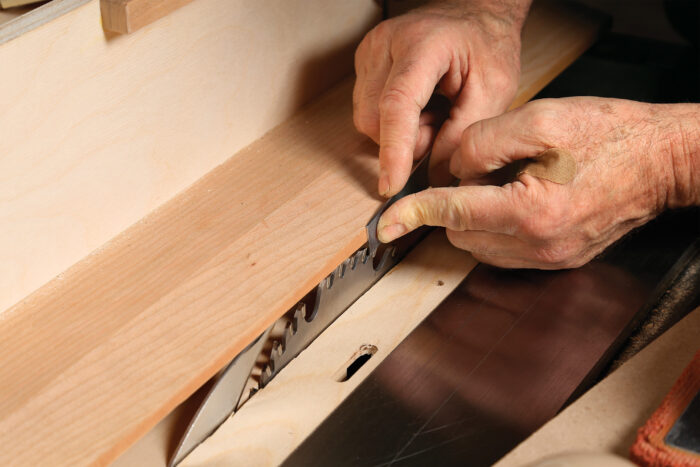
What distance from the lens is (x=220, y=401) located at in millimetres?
1156

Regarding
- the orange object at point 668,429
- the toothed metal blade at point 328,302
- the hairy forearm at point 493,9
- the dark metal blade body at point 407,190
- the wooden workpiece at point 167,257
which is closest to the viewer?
the orange object at point 668,429

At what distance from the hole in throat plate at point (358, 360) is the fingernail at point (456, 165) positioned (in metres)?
0.41

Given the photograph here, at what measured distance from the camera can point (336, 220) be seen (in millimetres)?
1339

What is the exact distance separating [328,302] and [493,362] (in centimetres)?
32

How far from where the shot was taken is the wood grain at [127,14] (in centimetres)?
110

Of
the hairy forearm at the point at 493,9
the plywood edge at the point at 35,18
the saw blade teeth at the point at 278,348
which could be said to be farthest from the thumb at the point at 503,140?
the plywood edge at the point at 35,18

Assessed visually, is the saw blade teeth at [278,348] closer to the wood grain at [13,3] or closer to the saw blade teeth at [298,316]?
the saw blade teeth at [298,316]

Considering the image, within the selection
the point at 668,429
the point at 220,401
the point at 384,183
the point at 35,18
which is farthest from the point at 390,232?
the point at 35,18

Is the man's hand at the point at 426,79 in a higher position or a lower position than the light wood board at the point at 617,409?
higher

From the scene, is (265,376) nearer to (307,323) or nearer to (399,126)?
(307,323)

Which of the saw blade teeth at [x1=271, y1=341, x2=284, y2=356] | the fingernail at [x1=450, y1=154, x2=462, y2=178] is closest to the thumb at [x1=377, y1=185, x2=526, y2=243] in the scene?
the fingernail at [x1=450, y1=154, x2=462, y2=178]

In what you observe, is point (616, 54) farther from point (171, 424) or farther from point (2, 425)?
point (2, 425)

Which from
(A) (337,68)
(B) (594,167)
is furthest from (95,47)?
(B) (594,167)

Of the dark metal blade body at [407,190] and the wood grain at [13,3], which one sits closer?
the wood grain at [13,3]
